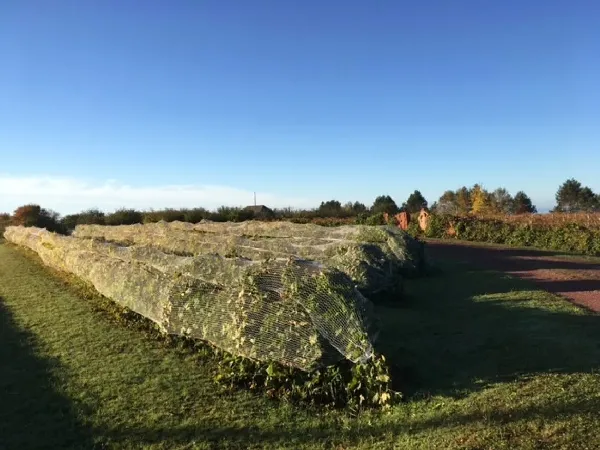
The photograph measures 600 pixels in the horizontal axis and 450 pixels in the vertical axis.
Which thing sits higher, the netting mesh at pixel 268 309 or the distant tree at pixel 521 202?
the distant tree at pixel 521 202

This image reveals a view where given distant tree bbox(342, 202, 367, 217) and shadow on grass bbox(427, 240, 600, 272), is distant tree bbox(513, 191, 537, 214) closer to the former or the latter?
distant tree bbox(342, 202, 367, 217)

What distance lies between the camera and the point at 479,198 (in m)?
66.4

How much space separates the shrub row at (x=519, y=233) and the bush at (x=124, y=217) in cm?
2360

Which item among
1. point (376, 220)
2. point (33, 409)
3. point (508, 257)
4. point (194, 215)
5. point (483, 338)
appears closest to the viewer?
point (33, 409)

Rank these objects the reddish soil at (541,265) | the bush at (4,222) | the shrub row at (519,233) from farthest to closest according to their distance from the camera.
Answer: the bush at (4,222)
the shrub row at (519,233)
the reddish soil at (541,265)

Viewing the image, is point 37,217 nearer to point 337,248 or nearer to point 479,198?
point 337,248

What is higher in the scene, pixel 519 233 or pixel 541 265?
pixel 519 233

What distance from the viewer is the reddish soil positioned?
11.0 meters

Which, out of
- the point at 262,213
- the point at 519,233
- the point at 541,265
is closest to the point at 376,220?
the point at 519,233

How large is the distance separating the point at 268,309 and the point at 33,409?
2.76 metres

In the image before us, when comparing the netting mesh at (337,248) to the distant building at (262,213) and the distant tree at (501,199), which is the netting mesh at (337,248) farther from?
the distant tree at (501,199)

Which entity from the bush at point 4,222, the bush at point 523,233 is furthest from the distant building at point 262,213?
the bush at point 4,222

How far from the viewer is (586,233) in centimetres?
2109

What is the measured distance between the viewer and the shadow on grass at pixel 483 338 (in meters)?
5.63
